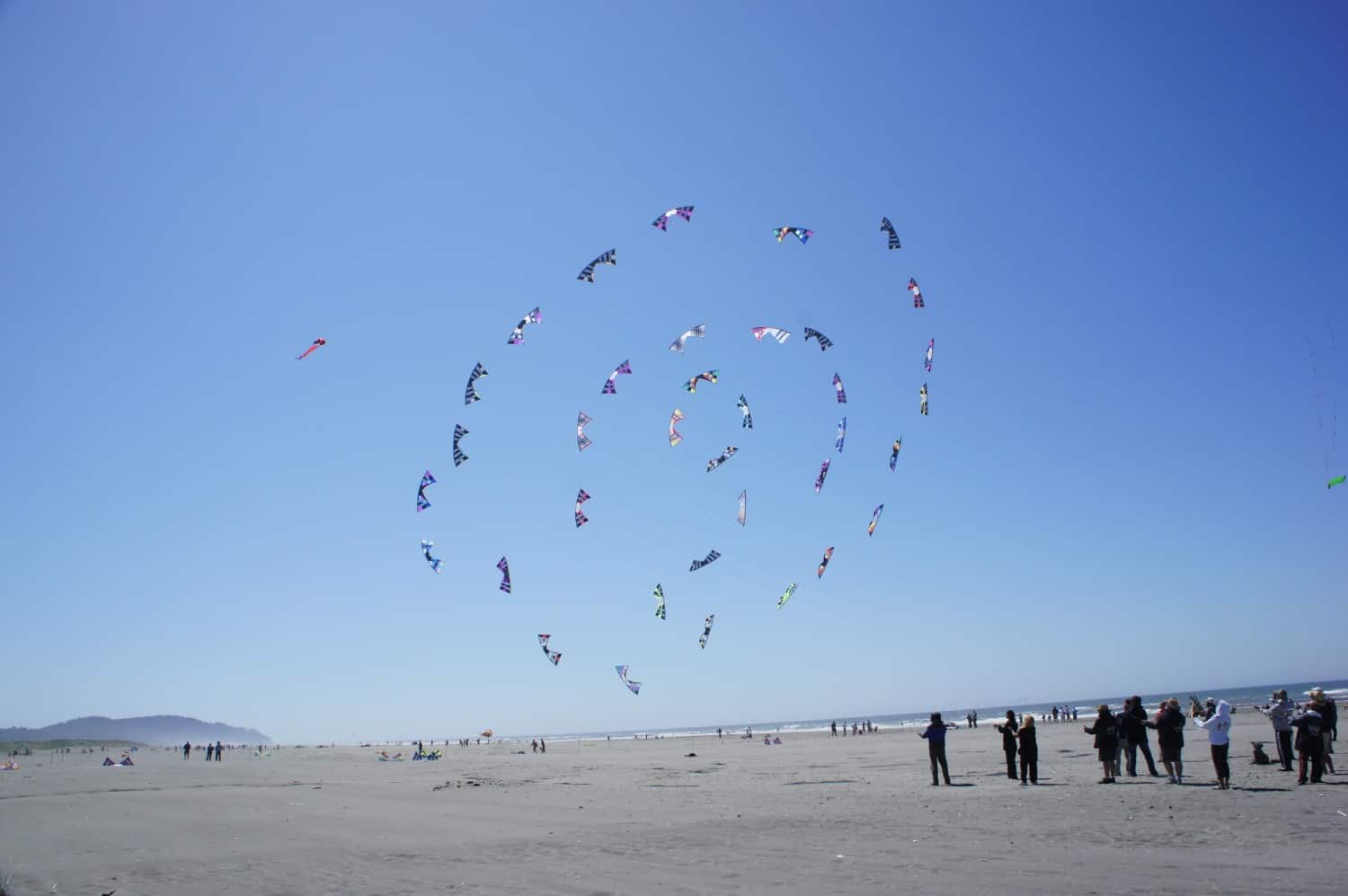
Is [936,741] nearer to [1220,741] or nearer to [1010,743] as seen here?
[1010,743]

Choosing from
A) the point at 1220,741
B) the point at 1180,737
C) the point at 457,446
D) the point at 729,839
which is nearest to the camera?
the point at 729,839

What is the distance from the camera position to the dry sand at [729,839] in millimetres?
8602

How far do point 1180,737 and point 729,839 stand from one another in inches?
392

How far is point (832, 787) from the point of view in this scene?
1911cm

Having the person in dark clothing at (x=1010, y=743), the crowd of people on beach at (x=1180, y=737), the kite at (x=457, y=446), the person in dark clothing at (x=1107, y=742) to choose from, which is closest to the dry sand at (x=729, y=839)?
the person in dark clothing at (x=1010, y=743)

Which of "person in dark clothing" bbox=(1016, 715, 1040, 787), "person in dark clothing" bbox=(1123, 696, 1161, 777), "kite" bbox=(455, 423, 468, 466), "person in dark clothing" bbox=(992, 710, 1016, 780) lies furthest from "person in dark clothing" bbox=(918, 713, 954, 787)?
"kite" bbox=(455, 423, 468, 466)

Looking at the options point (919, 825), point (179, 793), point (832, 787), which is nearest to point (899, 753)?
point (832, 787)

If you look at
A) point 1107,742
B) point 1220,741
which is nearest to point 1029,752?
point 1107,742

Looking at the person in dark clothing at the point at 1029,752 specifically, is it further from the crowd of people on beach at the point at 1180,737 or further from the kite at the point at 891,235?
the kite at the point at 891,235

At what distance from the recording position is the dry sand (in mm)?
8602

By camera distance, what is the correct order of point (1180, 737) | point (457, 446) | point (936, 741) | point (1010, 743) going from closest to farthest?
1. point (1180, 737)
2. point (936, 741)
3. point (1010, 743)
4. point (457, 446)

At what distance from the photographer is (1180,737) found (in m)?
15.8

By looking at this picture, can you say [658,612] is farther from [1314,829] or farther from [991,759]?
[1314,829]

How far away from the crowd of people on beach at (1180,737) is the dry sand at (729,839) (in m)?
0.46
